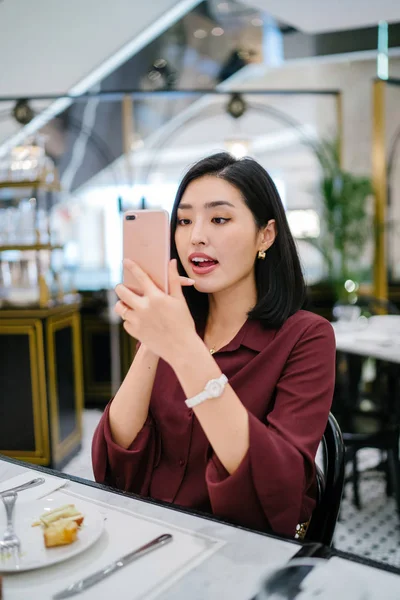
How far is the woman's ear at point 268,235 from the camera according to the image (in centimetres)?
124

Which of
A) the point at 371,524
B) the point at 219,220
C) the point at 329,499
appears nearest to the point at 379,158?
the point at 371,524

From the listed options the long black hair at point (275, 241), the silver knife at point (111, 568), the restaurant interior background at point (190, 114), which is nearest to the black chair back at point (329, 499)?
the long black hair at point (275, 241)

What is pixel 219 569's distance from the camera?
77cm

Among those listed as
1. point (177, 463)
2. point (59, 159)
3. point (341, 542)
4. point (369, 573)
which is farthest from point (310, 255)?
point (369, 573)

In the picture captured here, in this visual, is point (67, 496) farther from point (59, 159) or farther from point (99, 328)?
point (59, 159)

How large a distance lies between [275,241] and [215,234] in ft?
0.61

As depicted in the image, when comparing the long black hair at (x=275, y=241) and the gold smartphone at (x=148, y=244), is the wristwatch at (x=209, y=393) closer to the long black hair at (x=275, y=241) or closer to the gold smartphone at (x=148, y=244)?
the gold smartphone at (x=148, y=244)

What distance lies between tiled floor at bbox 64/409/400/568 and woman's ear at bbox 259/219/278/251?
1.28 metres

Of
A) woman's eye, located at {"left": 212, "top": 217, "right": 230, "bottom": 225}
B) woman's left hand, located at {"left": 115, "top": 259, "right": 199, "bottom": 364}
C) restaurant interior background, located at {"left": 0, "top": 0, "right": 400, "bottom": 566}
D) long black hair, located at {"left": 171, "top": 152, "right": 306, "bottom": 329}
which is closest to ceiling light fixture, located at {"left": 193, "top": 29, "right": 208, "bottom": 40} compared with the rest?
restaurant interior background, located at {"left": 0, "top": 0, "right": 400, "bottom": 566}

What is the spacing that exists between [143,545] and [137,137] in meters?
5.00

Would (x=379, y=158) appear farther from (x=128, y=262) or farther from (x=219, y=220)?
(x=128, y=262)

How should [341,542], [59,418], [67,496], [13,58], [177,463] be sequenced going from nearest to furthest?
[67,496] < [177,463] < [341,542] < [59,418] < [13,58]

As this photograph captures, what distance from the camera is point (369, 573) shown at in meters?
0.75

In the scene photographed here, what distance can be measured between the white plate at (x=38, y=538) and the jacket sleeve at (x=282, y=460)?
0.21 meters
